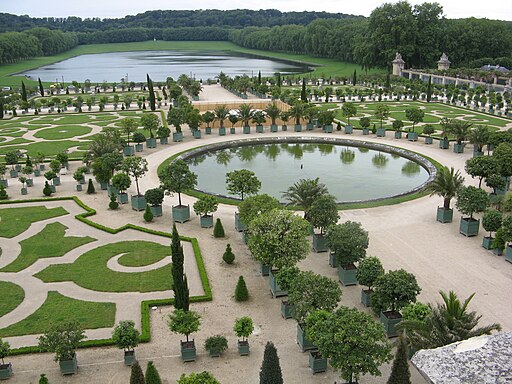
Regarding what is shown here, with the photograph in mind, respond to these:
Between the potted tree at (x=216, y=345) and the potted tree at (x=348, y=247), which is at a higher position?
the potted tree at (x=348, y=247)

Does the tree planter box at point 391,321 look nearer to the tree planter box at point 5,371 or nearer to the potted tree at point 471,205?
the potted tree at point 471,205

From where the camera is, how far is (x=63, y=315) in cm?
2302

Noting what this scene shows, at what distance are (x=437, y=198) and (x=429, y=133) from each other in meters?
19.3

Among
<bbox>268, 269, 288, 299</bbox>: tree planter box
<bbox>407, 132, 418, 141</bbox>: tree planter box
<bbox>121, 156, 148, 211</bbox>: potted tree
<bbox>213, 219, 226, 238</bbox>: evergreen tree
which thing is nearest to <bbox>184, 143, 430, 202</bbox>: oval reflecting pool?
<bbox>407, 132, 418, 141</bbox>: tree planter box

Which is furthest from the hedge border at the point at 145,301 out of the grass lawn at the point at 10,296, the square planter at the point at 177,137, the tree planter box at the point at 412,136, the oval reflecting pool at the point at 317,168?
the tree planter box at the point at 412,136

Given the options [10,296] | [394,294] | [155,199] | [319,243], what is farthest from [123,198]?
[394,294]

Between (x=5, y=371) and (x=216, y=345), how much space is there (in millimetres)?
7719

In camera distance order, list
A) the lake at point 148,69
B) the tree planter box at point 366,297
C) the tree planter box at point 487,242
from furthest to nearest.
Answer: the lake at point 148,69 → the tree planter box at point 487,242 → the tree planter box at point 366,297

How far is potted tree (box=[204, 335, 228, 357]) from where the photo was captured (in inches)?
787

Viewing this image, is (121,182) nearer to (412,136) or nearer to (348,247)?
(348,247)

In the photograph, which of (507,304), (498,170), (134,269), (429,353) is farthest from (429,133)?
(429,353)

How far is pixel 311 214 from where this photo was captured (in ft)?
94.1

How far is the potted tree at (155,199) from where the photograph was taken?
34125 mm

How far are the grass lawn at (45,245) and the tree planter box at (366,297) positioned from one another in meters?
16.7
